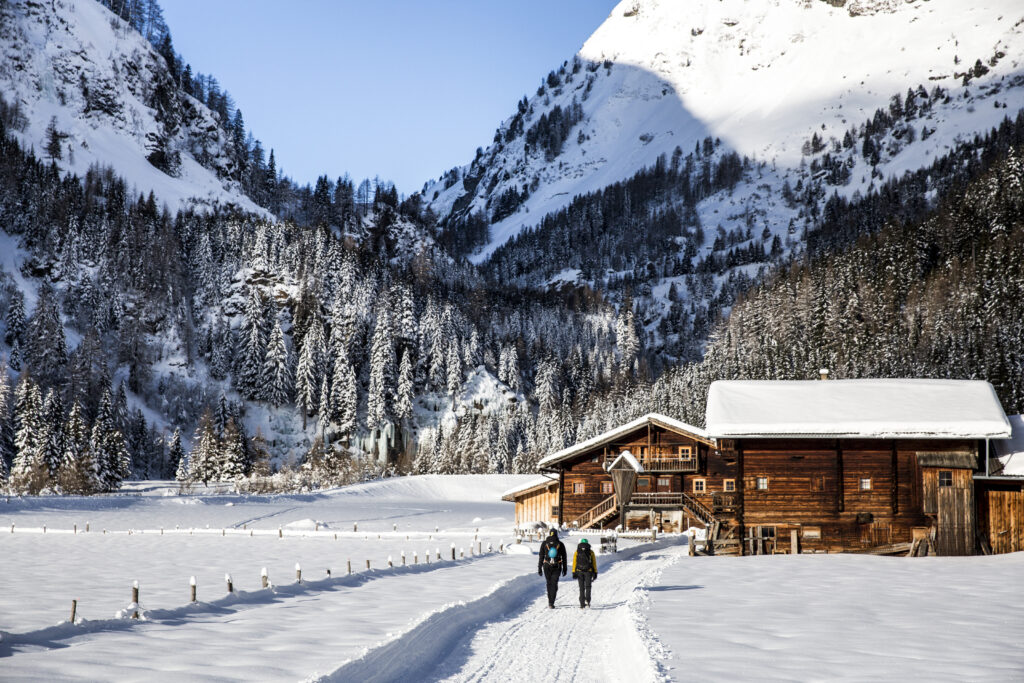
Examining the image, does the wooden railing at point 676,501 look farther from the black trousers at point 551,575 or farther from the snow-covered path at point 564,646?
the black trousers at point 551,575

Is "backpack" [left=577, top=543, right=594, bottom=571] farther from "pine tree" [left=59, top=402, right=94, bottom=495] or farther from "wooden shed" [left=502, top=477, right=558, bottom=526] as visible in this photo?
"pine tree" [left=59, top=402, right=94, bottom=495]

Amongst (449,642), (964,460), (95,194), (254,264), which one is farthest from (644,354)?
(449,642)

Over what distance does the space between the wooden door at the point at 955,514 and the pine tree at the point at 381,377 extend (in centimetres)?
9042

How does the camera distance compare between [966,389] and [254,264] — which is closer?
[966,389]

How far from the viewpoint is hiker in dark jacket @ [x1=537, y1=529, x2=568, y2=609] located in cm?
1839

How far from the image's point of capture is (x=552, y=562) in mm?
18469

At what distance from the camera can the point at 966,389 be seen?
1489 inches

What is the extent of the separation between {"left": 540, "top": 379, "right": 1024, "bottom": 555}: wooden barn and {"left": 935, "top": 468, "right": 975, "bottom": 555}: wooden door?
4 cm

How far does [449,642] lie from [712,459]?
3575 centimetres

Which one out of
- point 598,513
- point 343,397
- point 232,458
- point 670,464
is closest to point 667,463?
point 670,464

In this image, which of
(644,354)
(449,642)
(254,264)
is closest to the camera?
(449,642)

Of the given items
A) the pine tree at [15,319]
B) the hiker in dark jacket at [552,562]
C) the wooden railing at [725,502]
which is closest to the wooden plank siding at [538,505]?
the wooden railing at [725,502]

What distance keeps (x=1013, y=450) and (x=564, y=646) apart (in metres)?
32.1

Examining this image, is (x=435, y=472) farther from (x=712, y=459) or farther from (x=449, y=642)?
(x=449, y=642)
